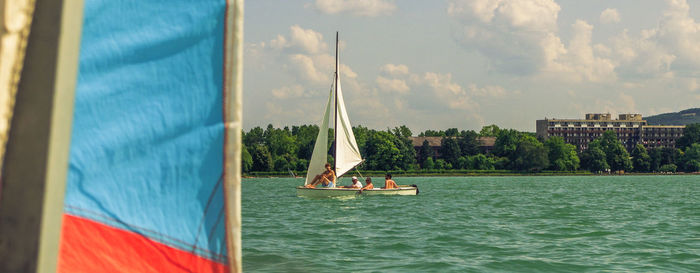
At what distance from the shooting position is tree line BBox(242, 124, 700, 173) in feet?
421

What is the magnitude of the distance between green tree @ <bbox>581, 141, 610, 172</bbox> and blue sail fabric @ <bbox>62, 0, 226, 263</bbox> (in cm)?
15770

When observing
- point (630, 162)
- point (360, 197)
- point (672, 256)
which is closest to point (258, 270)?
point (672, 256)

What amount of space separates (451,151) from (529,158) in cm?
1889

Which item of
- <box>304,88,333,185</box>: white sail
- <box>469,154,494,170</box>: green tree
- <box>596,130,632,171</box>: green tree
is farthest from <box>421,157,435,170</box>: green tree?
<box>304,88,333,185</box>: white sail

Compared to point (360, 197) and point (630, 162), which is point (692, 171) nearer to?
point (630, 162)

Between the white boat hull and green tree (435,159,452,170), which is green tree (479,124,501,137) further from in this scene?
the white boat hull

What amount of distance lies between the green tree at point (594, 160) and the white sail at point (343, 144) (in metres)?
125

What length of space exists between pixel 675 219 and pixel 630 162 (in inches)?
5653

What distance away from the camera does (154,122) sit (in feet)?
6.60

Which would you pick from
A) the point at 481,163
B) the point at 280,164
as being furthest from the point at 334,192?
the point at 481,163

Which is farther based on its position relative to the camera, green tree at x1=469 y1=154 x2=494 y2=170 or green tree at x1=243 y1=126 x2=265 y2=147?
green tree at x1=243 y1=126 x2=265 y2=147

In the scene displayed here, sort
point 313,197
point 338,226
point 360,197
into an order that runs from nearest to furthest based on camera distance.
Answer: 1. point 338,226
2. point 313,197
3. point 360,197

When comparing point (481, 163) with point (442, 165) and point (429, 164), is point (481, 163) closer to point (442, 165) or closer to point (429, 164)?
point (442, 165)

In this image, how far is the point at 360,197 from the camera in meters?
34.0
